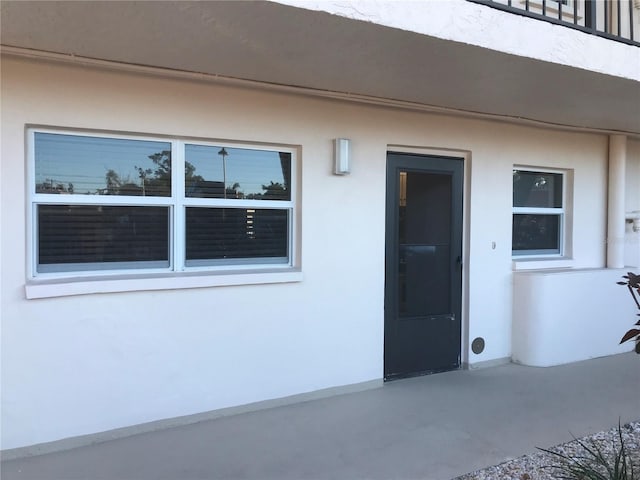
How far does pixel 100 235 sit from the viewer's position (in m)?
3.81

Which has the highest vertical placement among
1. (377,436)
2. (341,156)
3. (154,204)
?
(341,156)

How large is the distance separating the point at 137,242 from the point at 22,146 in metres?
1.05

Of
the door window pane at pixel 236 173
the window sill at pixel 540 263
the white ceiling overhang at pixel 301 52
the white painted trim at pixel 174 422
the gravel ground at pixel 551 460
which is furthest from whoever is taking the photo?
the window sill at pixel 540 263

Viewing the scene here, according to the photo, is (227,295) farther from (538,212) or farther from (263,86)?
(538,212)

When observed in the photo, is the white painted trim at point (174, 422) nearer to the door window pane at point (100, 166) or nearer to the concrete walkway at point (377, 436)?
the concrete walkway at point (377, 436)

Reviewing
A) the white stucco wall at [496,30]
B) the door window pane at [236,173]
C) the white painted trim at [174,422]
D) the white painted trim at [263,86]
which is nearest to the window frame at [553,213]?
the white painted trim at [263,86]

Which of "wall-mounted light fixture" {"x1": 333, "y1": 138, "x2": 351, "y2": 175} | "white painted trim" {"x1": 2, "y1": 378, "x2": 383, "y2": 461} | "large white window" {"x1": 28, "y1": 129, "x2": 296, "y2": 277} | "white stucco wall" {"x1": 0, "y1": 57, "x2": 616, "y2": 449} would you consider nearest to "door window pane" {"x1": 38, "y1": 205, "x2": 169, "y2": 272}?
"large white window" {"x1": 28, "y1": 129, "x2": 296, "y2": 277}

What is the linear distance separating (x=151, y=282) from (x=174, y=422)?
1157 mm

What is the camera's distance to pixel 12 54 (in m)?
3.29

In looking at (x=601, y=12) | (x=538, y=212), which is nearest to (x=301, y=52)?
(x=538, y=212)

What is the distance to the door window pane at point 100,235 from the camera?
364 centimetres

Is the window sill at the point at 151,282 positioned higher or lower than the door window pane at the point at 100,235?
lower

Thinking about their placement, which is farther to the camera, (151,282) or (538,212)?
(538,212)

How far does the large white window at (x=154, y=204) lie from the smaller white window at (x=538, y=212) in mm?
3068
